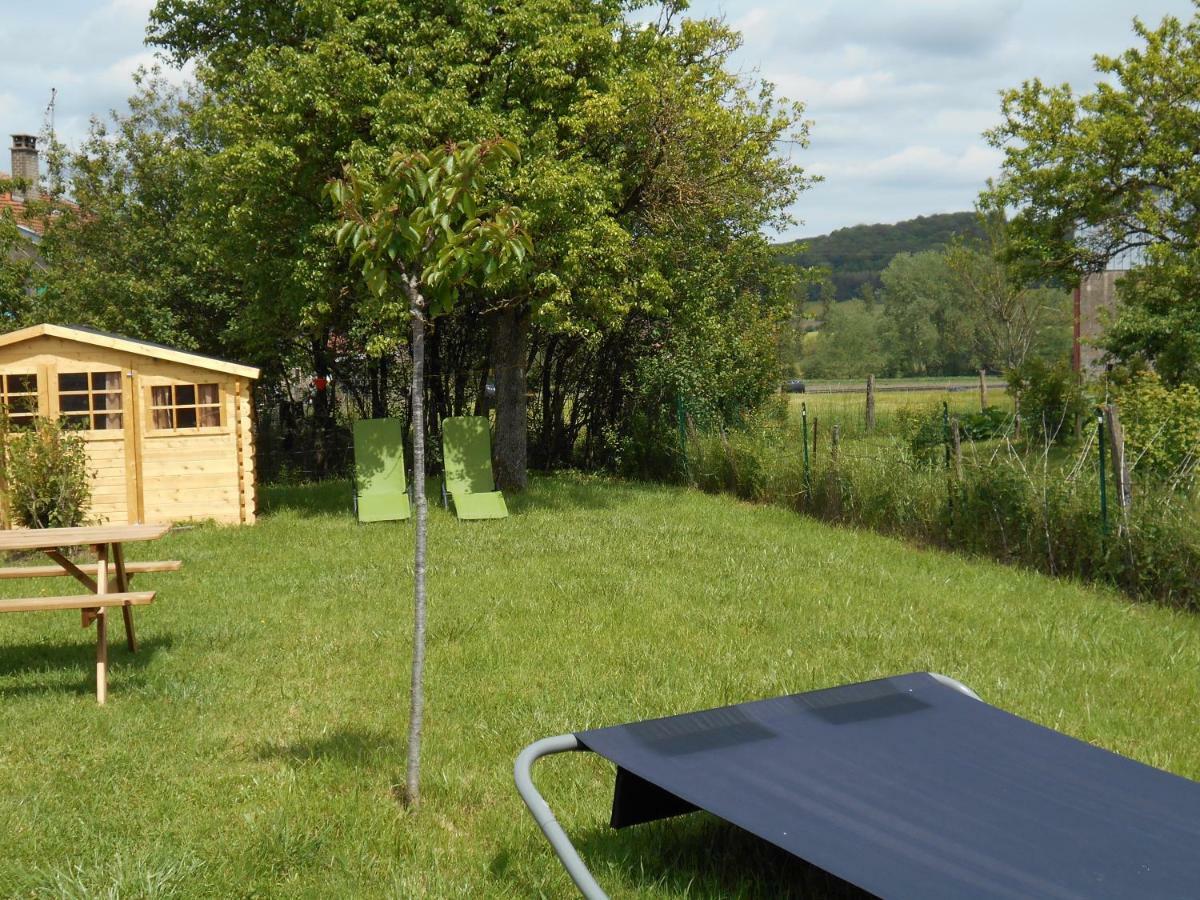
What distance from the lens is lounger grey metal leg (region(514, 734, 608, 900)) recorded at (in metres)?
2.59

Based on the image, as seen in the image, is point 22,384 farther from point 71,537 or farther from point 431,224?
point 431,224

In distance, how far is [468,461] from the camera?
13297 millimetres

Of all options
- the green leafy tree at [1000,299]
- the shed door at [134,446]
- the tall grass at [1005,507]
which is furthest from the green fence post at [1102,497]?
the green leafy tree at [1000,299]

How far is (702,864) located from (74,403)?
35.4ft

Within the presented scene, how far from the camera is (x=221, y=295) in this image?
16578 millimetres

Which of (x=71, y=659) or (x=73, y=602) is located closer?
(x=73, y=602)

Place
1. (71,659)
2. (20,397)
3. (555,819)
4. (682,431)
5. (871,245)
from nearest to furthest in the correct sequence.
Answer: (555,819)
(71,659)
(20,397)
(682,431)
(871,245)

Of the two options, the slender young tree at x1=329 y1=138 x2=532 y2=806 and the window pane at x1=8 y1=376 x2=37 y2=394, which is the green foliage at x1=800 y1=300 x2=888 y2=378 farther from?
the slender young tree at x1=329 y1=138 x2=532 y2=806

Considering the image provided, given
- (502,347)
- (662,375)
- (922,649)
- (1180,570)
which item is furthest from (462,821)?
(662,375)

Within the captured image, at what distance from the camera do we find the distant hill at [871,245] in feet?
302

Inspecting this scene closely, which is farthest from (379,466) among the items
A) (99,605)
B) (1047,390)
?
(1047,390)

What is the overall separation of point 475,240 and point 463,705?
2.40 meters

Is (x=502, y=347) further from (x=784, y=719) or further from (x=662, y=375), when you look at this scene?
(x=784, y=719)

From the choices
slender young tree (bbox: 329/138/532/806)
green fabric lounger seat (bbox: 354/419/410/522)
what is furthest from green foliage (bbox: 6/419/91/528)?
slender young tree (bbox: 329/138/532/806)
